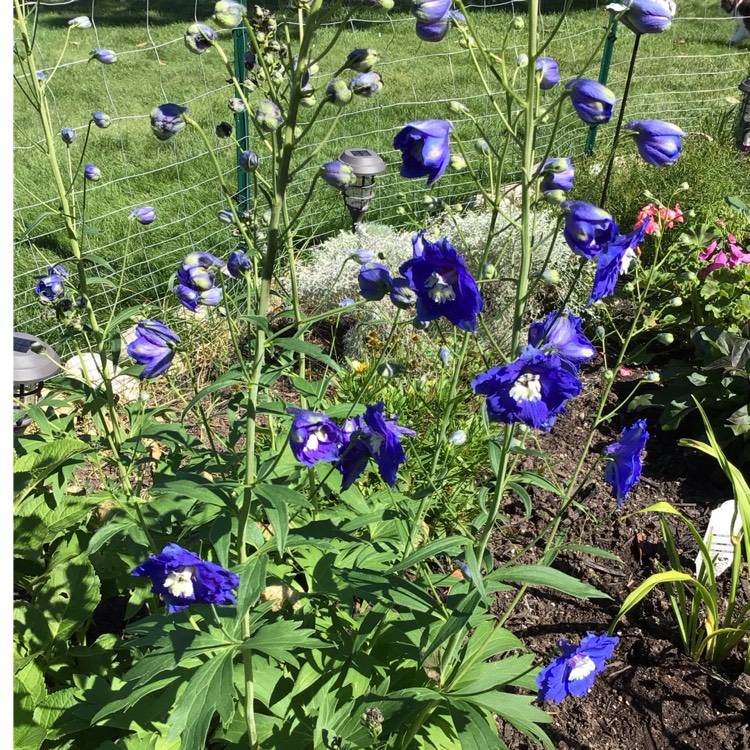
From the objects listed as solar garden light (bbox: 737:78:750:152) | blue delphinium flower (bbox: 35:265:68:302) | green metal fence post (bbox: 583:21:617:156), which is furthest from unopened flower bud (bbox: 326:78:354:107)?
solar garden light (bbox: 737:78:750:152)

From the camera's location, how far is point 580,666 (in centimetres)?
172

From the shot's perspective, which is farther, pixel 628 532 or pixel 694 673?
pixel 628 532

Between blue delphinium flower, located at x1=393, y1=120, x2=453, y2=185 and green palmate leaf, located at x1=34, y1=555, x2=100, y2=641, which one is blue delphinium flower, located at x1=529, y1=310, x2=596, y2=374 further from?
green palmate leaf, located at x1=34, y1=555, x2=100, y2=641

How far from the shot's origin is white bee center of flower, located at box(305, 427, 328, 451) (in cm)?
152

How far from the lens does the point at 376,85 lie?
57.4 inches

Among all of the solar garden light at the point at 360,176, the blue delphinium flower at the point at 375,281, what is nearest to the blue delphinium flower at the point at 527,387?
the blue delphinium flower at the point at 375,281

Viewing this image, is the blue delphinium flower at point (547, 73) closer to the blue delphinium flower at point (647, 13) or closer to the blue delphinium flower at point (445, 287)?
the blue delphinium flower at point (647, 13)

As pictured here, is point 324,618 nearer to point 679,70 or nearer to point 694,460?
point 694,460

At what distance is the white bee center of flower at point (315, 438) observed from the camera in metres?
1.52

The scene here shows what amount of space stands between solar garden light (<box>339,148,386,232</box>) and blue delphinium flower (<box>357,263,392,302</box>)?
2.05m

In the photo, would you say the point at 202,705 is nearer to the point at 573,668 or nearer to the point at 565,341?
the point at 573,668

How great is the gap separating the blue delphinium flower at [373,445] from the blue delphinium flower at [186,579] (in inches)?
14.1

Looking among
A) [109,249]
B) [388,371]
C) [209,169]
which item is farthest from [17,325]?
[388,371]

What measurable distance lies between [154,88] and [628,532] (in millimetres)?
5906
